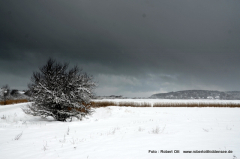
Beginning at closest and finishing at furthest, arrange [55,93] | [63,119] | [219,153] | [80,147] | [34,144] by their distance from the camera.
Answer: [219,153] < [80,147] < [34,144] < [55,93] < [63,119]

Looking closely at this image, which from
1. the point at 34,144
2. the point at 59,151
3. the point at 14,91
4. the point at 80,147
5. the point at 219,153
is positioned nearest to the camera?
the point at 219,153

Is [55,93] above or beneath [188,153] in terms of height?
above

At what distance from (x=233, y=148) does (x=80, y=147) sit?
5418 mm

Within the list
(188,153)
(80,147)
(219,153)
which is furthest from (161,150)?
(80,147)

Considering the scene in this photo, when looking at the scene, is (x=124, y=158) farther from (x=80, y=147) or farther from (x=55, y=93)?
(x=55, y=93)

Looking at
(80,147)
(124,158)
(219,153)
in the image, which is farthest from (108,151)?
(219,153)

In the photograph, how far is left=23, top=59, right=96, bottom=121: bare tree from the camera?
1123 cm

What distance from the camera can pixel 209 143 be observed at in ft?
18.4

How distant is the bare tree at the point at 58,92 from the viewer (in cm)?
1123

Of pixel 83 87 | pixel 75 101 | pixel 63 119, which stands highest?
pixel 83 87

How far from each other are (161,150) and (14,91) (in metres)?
77.0

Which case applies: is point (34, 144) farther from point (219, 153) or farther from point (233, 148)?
point (233, 148)

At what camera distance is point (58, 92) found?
11320 millimetres

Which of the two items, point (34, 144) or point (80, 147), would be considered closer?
point (80, 147)
